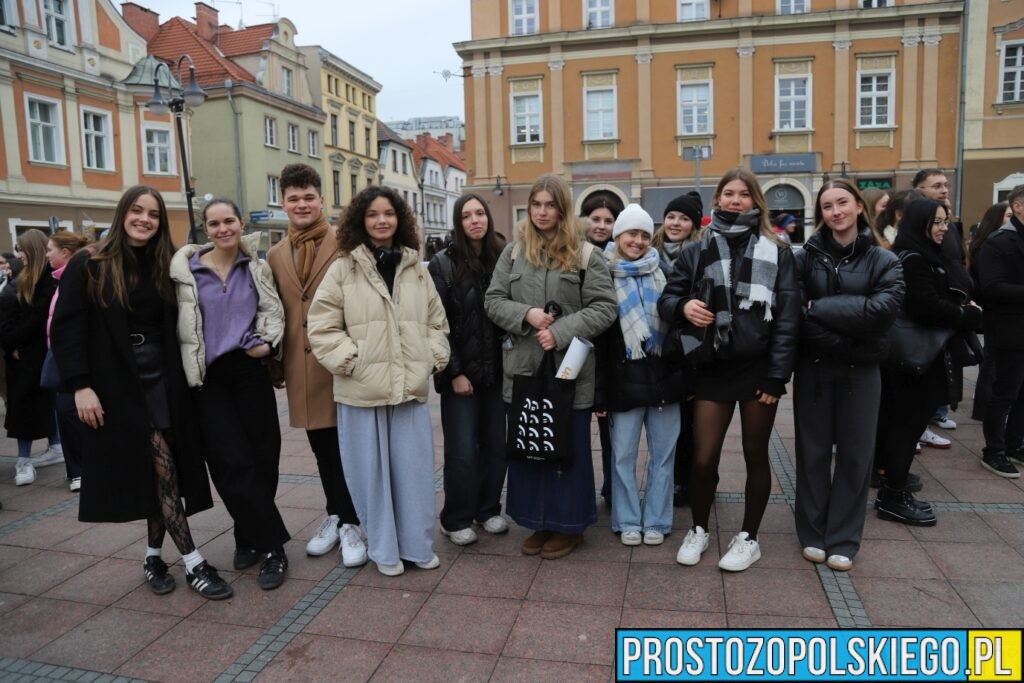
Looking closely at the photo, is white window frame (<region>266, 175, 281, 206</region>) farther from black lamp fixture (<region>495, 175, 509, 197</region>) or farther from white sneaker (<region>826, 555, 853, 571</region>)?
white sneaker (<region>826, 555, 853, 571</region>)

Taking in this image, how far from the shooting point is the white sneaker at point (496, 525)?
4.60 m

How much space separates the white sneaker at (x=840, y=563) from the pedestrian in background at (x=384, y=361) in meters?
2.13

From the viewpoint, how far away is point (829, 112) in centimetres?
2558

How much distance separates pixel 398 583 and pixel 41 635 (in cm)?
170

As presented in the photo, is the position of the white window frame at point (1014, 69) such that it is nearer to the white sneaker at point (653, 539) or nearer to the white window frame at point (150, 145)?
the white sneaker at point (653, 539)

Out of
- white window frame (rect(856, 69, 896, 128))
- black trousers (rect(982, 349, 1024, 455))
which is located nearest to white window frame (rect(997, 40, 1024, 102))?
white window frame (rect(856, 69, 896, 128))

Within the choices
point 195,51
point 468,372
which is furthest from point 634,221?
point 195,51

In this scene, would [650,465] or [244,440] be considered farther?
[650,465]

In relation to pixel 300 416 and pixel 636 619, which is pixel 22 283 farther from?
pixel 636 619

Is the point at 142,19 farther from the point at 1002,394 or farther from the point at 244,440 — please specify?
the point at 1002,394

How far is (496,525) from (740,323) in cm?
195

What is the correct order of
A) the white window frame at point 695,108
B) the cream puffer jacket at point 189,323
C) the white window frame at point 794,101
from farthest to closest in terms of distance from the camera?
the white window frame at point 695,108, the white window frame at point 794,101, the cream puffer jacket at point 189,323

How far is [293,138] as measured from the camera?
38844 millimetres

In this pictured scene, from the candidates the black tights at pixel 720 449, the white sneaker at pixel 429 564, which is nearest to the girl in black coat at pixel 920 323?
the black tights at pixel 720 449
